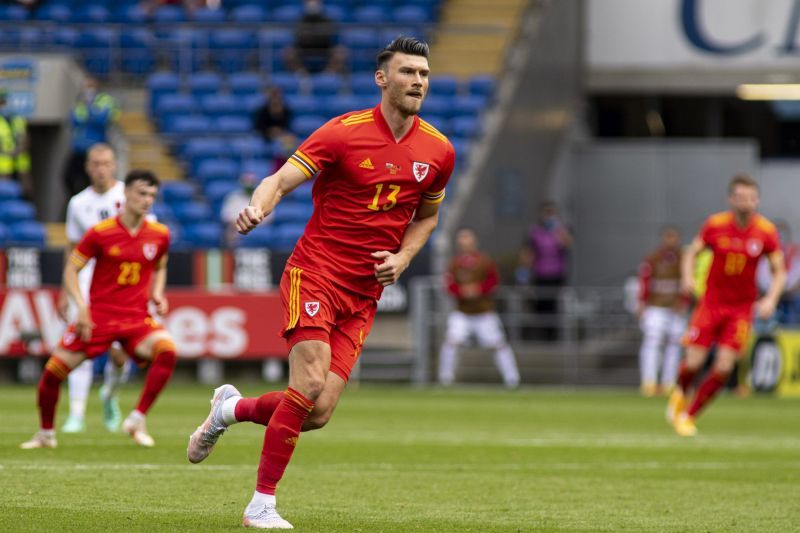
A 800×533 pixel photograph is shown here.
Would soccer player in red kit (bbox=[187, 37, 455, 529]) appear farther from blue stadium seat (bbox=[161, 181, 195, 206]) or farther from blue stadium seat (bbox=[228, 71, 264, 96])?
blue stadium seat (bbox=[228, 71, 264, 96])

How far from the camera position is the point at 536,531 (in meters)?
7.62

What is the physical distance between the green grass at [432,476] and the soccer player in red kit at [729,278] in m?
0.69

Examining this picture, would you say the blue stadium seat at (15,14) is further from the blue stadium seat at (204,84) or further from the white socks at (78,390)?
the white socks at (78,390)

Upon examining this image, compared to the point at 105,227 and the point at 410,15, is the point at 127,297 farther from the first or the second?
the point at 410,15

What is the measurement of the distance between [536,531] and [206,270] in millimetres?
15877

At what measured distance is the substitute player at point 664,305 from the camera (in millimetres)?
23125

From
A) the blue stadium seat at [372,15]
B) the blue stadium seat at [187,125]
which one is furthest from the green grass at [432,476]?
the blue stadium seat at [372,15]

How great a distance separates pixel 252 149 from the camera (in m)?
25.9

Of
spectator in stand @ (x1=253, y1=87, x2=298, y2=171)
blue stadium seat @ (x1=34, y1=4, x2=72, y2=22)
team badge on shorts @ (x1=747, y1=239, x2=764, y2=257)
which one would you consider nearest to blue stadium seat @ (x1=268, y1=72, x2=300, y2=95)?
spectator in stand @ (x1=253, y1=87, x2=298, y2=171)

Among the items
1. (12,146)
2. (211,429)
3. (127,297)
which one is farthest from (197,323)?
(211,429)

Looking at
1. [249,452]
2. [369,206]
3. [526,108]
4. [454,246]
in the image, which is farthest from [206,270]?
[369,206]

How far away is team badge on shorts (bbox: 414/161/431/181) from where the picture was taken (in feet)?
25.5

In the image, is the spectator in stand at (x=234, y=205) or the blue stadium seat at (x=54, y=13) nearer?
the spectator in stand at (x=234, y=205)

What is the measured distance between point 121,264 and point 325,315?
4861 mm
